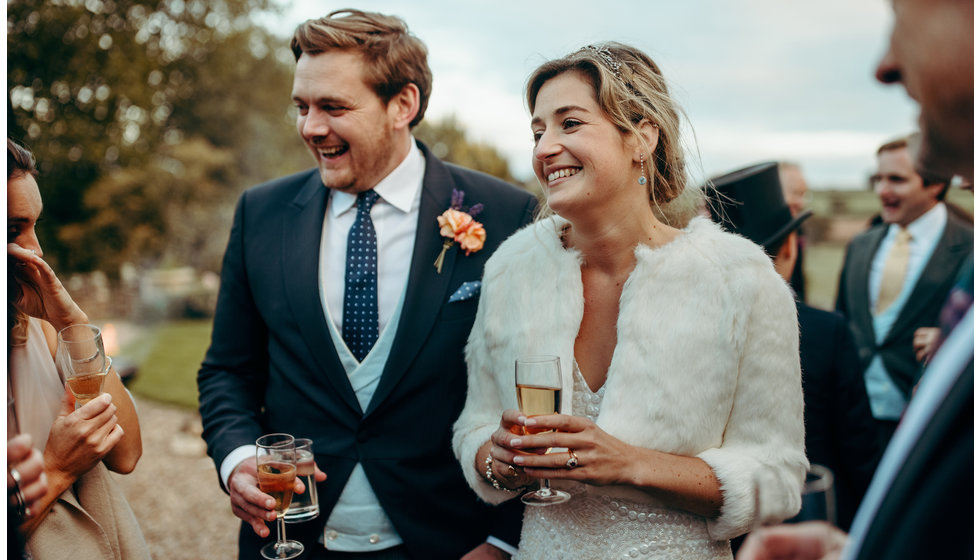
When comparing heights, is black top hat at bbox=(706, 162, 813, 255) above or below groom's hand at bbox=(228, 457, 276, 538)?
above

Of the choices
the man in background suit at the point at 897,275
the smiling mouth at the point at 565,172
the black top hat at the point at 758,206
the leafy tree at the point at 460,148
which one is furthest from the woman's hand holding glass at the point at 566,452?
the leafy tree at the point at 460,148

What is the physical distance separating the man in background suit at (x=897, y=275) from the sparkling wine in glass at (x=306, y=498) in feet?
11.6

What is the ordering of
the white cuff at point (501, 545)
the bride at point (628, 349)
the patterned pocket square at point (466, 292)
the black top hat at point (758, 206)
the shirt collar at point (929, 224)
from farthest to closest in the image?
the shirt collar at point (929, 224) → the black top hat at point (758, 206) → the patterned pocket square at point (466, 292) → the white cuff at point (501, 545) → the bride at point (628, 349)

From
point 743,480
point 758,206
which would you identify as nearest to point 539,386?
point 743,480

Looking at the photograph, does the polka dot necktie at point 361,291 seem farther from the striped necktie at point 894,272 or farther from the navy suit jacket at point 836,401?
the striped necktie at point 894,272

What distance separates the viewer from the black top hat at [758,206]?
315cm

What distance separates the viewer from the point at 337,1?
11.0 ft

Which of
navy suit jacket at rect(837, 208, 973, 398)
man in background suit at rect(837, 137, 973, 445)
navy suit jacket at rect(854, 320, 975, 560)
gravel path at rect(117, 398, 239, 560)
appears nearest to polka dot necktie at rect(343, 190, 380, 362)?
navy suit jacket at rect(854, 320, 975, 560)

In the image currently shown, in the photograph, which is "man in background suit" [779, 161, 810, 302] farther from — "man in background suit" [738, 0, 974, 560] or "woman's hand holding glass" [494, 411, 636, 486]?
"man in background suit" [738, 0, 974, 560]

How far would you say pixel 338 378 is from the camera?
261 cm

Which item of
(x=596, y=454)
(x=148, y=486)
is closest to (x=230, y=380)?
(x=596, y=454)

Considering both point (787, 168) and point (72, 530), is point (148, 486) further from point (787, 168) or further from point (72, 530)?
point (787, 168)

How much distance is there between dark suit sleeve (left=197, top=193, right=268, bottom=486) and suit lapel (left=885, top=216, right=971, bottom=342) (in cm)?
398

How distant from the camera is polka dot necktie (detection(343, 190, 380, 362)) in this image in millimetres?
2709
